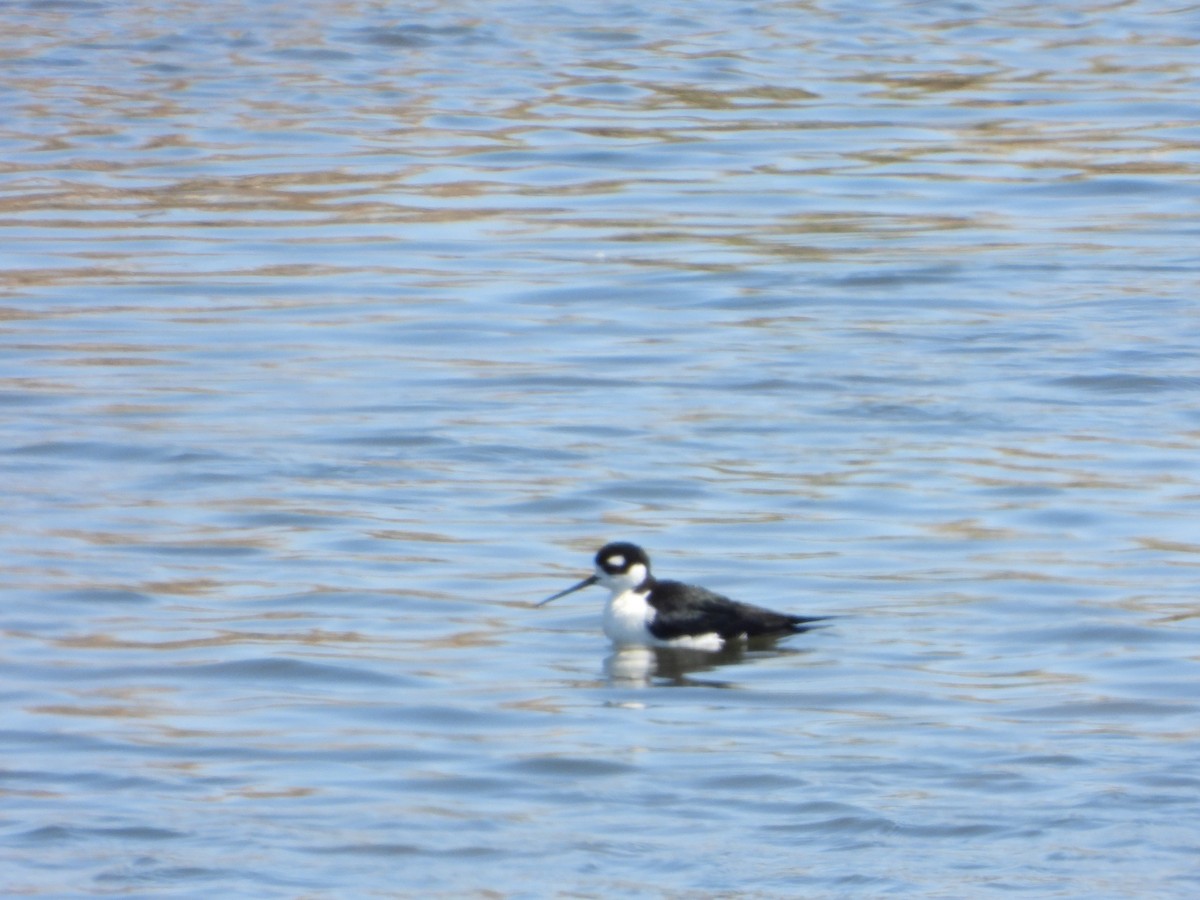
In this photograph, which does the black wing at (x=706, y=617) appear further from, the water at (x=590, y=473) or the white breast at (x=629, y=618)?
the water at (x=590, y=473)

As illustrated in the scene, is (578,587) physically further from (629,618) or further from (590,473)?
(590,473)

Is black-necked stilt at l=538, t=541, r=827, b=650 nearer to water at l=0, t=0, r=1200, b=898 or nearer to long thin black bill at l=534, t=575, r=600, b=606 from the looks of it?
long thin black bill at l=534, t=575, r=600, b=606

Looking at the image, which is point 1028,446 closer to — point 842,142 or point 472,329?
point 472,329

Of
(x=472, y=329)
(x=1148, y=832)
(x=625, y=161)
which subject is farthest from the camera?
(x=625, y=161)

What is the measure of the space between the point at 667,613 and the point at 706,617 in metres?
0.16

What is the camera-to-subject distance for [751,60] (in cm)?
2486

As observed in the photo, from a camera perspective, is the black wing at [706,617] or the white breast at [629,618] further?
the white breast at [629,618]

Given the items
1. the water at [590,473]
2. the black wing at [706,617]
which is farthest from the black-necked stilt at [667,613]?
the water at [590,473]

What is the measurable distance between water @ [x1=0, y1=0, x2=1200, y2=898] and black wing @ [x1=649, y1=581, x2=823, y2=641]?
0.44 feet

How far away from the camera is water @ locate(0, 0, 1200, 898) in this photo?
7.68 metres

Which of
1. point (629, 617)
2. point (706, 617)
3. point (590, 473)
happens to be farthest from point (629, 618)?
point (590, 473)

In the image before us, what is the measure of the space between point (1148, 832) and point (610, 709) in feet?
7.33

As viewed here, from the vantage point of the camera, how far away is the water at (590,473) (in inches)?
302

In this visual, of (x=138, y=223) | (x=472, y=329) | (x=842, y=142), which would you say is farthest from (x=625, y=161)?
(x=472, y=329)
